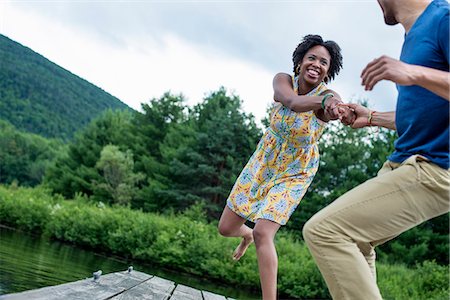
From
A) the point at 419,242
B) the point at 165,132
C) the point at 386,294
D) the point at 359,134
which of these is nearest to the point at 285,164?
the point at 386,294

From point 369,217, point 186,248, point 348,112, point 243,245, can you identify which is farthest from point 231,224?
point 186,248

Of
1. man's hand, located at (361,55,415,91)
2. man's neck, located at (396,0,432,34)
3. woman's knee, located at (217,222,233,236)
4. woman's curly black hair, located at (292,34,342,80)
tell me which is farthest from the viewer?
woman's knee, located at (217,222,233,236)

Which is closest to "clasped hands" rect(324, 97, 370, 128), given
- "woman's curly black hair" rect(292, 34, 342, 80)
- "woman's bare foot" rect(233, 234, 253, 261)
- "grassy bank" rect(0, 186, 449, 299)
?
"woman's curly black hair" rect(292, 34, 342, 80)

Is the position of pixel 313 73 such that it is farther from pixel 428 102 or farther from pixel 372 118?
pixel 428 102

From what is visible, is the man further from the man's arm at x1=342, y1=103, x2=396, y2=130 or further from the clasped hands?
the clasped hands

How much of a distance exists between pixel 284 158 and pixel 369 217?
4.85ft

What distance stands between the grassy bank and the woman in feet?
29.4

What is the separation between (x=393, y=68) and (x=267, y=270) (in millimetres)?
1667

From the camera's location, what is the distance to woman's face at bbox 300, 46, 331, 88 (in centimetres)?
334

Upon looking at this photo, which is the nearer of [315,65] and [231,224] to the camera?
[315,65]

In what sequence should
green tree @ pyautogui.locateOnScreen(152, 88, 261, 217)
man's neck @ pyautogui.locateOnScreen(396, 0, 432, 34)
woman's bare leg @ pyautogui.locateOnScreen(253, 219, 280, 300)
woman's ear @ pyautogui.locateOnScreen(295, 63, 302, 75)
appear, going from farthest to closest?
green tree @ pyautogui.locateOnScreen(152, 88, 261, 217) → woman's ear @ pyautogui.locateOnScreen(295, 63, 302, 75) → woman's bare leg @ pyautogui.locateOnScreen(253, 219, 280, 300) → man's neck @ pyautogui.locateOnScreen(396, 0, 432, 34)

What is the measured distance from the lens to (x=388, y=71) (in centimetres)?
174

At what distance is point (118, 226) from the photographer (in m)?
16.7

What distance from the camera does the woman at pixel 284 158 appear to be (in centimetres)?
314
